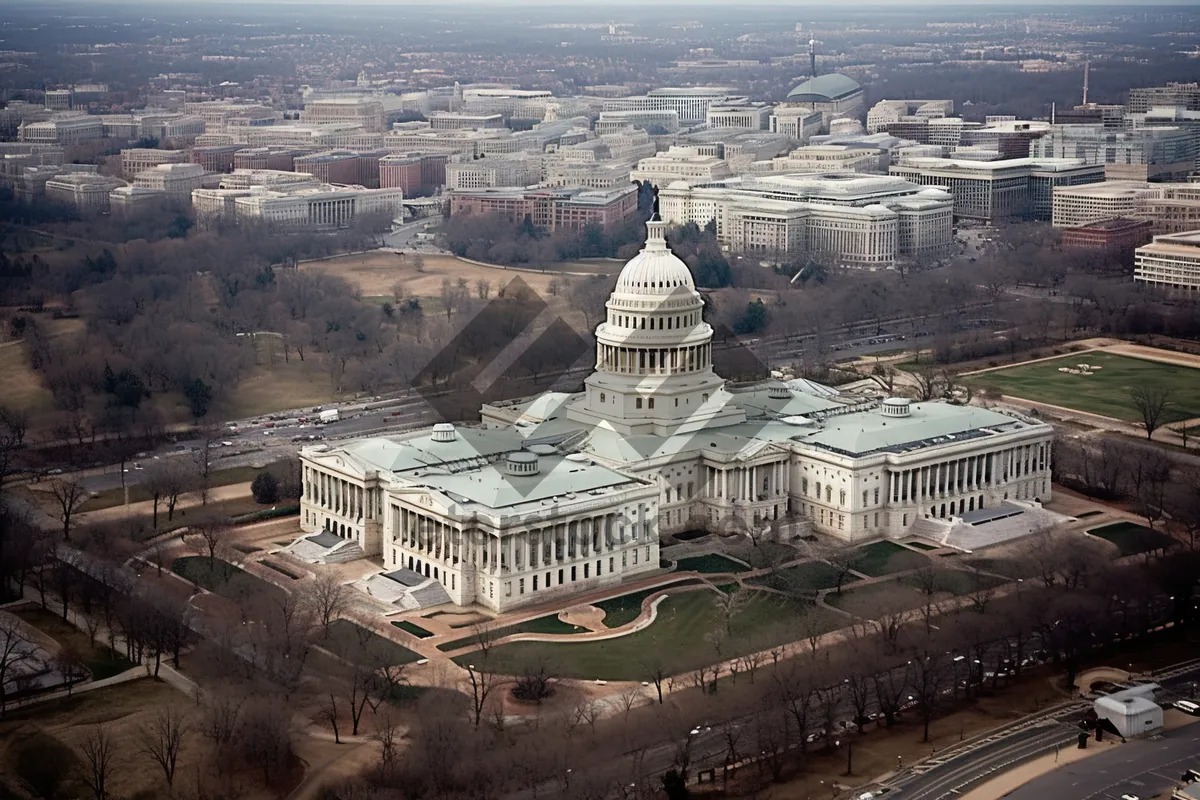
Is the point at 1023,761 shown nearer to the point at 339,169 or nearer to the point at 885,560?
the point at 885,560

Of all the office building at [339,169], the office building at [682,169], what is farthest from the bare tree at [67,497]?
the office building at [339,169]

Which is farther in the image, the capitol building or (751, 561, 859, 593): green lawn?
(751, 561, 859, 593): green lawn

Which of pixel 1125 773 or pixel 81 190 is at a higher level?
pixel 81 190

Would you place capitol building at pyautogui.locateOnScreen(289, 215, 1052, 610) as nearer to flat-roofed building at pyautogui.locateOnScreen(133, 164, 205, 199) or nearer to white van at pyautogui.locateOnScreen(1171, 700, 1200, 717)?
white van at pyautogui.locateOnScreen(1171, 700, 1200, 717)

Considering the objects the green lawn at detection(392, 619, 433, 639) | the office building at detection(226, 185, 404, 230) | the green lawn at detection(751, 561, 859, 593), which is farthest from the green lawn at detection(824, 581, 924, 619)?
the office building at detection(226, 185, 404, 230)

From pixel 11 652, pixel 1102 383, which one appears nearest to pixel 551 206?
pixel 1102 383

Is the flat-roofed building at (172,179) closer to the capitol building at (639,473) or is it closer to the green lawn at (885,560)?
the capitol building at (639,473)
